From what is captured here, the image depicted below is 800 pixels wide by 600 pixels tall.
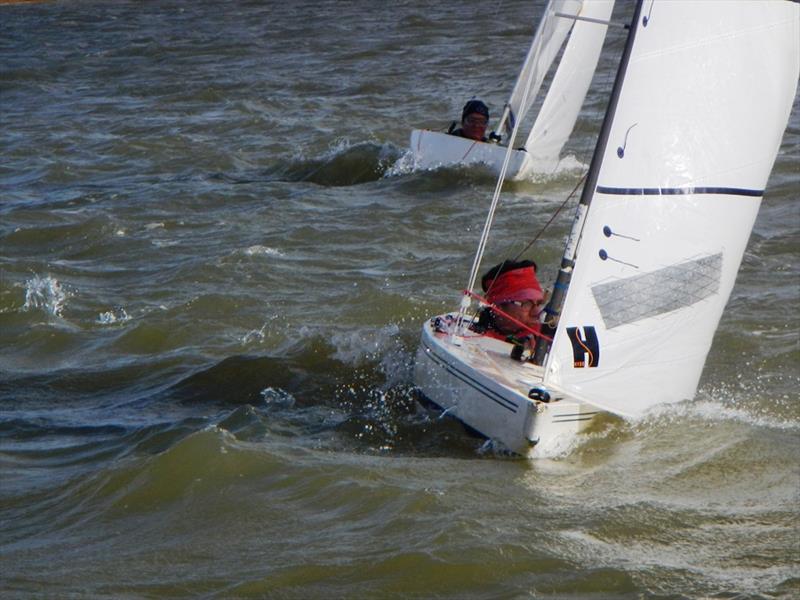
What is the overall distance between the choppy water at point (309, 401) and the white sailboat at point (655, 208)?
0.34 metres

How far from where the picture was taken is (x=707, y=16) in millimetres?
7172

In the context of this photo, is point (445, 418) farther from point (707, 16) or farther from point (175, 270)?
point (175, 270)

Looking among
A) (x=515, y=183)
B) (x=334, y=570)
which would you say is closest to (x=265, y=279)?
(x=515, y=183)

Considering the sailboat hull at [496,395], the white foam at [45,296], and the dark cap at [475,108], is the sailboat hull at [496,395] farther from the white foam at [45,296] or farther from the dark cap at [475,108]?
the dark cap at [475,108]

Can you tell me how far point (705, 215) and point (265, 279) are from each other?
5094 mm

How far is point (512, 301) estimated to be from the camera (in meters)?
8.09

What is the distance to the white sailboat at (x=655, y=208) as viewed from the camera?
7164mm

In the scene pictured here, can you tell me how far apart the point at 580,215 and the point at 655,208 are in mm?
444

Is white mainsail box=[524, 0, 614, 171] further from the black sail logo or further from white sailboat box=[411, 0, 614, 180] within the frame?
the black sail logo

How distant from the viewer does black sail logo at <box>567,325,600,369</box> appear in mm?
7199

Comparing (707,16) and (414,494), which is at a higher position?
(707,16)

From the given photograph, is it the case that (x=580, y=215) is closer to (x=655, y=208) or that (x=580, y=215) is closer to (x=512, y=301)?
(x=655, y=208)

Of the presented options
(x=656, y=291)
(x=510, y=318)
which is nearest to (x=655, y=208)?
(x=656, y=291)

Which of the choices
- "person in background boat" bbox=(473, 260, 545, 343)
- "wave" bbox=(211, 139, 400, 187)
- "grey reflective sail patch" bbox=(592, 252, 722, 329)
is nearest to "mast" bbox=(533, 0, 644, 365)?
"person in background boat" bbox=(473, 260, 545, 343)
